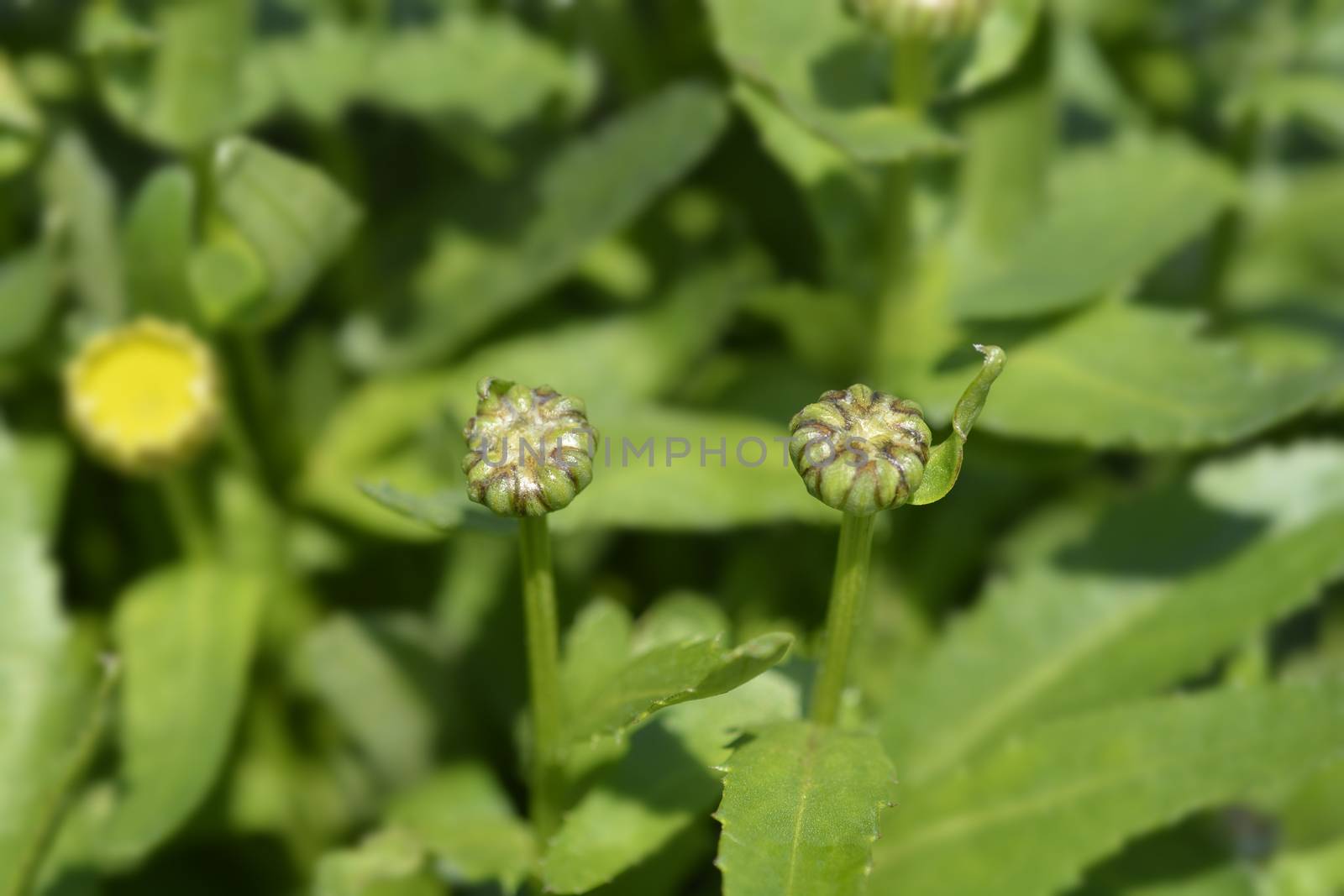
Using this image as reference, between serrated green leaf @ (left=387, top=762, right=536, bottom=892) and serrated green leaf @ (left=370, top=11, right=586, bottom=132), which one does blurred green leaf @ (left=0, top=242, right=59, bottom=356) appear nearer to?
serrated green leaf @ (left=370, top=11, right=586, bottom=132)

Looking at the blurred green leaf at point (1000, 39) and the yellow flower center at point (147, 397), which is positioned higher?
the blurred green leaf at point (1000, 39)

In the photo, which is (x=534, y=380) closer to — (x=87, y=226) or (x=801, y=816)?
(x=87, y=226)

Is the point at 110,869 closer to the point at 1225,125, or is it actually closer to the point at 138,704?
the point at 138,704

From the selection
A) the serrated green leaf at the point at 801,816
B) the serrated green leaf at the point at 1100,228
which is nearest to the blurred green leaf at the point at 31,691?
the serrated green leaf at the point at 801,816

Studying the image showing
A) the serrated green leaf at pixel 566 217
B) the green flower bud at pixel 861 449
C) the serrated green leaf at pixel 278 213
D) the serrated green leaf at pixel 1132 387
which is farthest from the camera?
the serrated green leaf at pixel 566 217

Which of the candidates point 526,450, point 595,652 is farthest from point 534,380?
point 526,450

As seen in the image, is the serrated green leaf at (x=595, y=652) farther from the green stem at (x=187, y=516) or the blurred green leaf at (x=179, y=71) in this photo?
the blurred green leaf at (x=179, y=71)

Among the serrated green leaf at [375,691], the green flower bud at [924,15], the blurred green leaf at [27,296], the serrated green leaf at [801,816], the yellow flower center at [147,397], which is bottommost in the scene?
the serrated green leaf at [801,816]
